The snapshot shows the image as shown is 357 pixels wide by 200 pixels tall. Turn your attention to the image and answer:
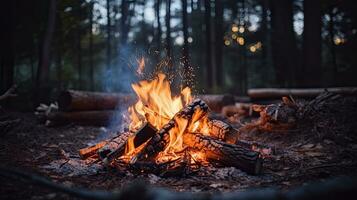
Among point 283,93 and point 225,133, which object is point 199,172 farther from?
point 283,93

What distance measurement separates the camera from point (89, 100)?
392 inches

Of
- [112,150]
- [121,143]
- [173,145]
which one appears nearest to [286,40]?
[173,145]

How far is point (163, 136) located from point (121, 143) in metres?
0.73

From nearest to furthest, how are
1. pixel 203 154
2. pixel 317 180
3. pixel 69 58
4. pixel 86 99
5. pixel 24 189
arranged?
pixel 24 189
pixel 317 180
pixel 203 154
pixel 86 99
pixel 69 58

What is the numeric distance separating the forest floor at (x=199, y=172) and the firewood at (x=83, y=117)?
232 cm

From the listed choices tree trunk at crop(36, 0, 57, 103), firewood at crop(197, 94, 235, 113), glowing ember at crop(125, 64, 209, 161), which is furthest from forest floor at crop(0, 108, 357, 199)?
tree trunk at crop(36, 0, 57, 103)

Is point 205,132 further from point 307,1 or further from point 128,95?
point 307,1

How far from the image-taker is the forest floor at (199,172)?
4207mm

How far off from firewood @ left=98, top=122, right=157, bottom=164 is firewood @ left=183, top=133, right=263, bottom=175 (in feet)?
2.76

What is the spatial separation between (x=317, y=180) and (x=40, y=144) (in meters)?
5.73

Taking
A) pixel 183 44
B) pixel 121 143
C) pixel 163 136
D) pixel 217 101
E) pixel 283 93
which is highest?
pixel 183 44

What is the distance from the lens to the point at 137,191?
2.18m

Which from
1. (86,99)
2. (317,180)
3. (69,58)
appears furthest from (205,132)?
(69,58)

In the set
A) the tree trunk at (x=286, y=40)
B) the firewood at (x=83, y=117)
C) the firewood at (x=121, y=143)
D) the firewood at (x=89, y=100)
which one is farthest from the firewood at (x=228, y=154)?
the tree trunk at (x=286, y=40)
